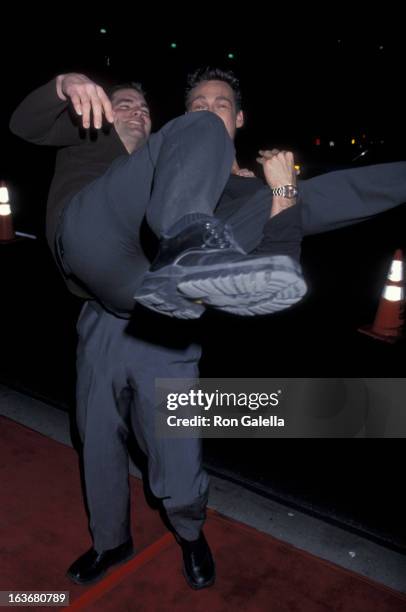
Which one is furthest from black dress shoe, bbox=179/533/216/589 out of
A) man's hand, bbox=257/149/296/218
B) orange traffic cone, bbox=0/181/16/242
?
orange traffic cone, bbox=0/181/16/242

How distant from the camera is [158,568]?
2.34 meters

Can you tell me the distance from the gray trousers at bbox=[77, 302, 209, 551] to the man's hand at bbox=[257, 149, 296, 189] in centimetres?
72

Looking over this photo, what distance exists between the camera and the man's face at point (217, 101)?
2.68m

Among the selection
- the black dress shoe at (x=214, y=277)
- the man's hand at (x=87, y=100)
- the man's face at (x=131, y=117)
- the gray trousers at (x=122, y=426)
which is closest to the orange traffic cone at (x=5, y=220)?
the man's face at (x=131, y=117)

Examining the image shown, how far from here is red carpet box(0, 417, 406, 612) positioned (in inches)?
85.3

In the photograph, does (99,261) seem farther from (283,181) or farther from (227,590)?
(227,590)

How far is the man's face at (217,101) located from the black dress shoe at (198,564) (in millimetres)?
1901

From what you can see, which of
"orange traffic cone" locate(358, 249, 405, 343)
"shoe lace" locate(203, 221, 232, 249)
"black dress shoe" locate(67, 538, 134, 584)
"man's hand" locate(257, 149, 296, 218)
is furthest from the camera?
"orange traffic cone" locate(358, 249, 405, 343)

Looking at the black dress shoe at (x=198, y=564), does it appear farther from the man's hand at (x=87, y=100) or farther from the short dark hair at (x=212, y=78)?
the short dark hair at (x=212, y=78)

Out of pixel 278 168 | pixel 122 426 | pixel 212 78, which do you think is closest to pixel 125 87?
pixel 212 78

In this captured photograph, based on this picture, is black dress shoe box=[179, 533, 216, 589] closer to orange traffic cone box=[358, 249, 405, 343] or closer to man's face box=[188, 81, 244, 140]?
man's face box=[188, 81, 244, 140]

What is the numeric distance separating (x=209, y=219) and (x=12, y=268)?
442 centimetres

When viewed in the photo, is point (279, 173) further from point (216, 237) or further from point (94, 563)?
point (94, 563)

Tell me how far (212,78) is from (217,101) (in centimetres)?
21
